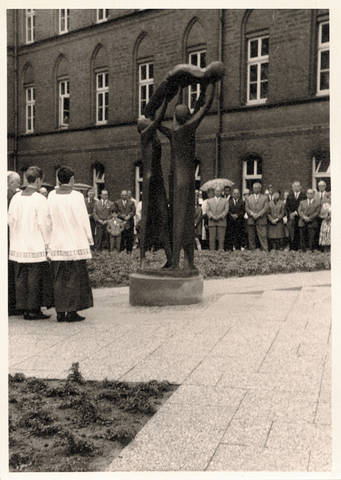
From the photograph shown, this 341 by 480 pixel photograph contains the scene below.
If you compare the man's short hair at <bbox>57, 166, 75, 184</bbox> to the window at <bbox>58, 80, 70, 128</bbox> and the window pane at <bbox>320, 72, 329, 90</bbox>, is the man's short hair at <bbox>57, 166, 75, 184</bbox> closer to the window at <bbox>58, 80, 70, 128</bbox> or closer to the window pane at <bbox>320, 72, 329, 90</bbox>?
the window pane at <bbox>320, 72, 329, 90</bbox>

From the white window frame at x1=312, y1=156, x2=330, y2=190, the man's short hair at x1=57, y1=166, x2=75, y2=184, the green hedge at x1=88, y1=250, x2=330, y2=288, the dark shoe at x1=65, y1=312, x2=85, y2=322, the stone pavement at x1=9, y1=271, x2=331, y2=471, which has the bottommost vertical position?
the stone pavement at x1=9, y1=271, x2=331, y2=471

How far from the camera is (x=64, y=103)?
28.8m

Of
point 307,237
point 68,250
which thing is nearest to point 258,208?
point 307,237

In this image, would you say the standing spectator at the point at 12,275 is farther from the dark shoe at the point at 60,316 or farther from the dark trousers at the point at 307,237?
the dark trousers at the point at 307,237

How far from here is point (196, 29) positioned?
2316 cm

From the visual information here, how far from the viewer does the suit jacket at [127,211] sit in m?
18.1

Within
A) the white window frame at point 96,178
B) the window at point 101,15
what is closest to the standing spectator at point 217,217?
the white window frame at point 96,178

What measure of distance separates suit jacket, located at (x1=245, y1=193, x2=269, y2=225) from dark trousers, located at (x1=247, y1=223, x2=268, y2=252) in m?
0.12

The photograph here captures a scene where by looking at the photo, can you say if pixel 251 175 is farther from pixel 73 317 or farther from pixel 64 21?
pixel 73 317

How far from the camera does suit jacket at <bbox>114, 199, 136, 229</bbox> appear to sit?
18094 mm

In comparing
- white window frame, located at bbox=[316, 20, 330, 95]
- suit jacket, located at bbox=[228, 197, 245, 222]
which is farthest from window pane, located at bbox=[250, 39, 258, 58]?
suit jacket, located at bbox=[228, 197, 245, 222]

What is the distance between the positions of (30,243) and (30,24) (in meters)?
24.3

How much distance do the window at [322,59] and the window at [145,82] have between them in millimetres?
7443

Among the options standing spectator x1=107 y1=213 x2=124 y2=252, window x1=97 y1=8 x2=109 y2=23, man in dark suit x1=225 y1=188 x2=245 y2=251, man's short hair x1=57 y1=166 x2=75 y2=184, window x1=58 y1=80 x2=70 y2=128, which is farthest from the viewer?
window x1=58 y1=80 x2=70 y2=128
